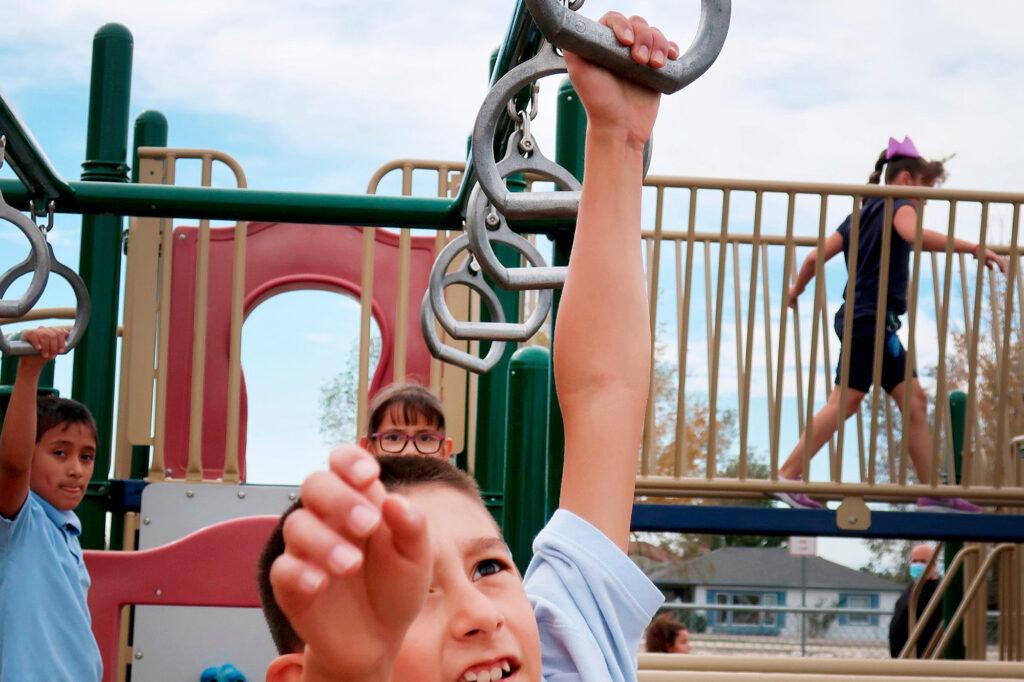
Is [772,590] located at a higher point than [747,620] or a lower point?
higher

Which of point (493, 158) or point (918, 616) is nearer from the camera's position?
point (493, 158)

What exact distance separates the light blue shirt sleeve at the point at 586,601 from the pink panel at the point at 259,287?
9.29ft

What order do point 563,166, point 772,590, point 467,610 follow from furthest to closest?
point 772,590 → point 563,166 → point 467,610

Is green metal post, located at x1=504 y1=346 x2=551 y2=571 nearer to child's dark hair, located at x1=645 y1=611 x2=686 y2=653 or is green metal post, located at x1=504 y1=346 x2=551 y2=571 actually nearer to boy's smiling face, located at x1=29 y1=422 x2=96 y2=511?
boy's smiling face, located at x1=29 y1=422 x2=96 y2=511

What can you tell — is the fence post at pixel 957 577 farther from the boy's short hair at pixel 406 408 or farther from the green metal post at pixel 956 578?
the boy's short hair at pixel 406 408

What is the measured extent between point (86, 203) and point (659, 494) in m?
2.53

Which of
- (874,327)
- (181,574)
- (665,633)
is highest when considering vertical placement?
(874,327)

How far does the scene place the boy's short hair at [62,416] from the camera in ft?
8.61

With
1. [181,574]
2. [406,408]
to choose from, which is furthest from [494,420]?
[181,574]

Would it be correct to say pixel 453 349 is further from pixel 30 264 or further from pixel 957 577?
pixel 957 577

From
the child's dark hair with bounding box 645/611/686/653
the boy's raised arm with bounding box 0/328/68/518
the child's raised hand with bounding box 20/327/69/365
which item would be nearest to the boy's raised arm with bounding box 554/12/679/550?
the child's raised hand with bounding box 20/327/69/365

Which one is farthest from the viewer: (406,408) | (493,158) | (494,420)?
(494,420)

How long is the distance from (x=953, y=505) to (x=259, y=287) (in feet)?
8.09

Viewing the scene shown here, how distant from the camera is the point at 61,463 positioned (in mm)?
2643
